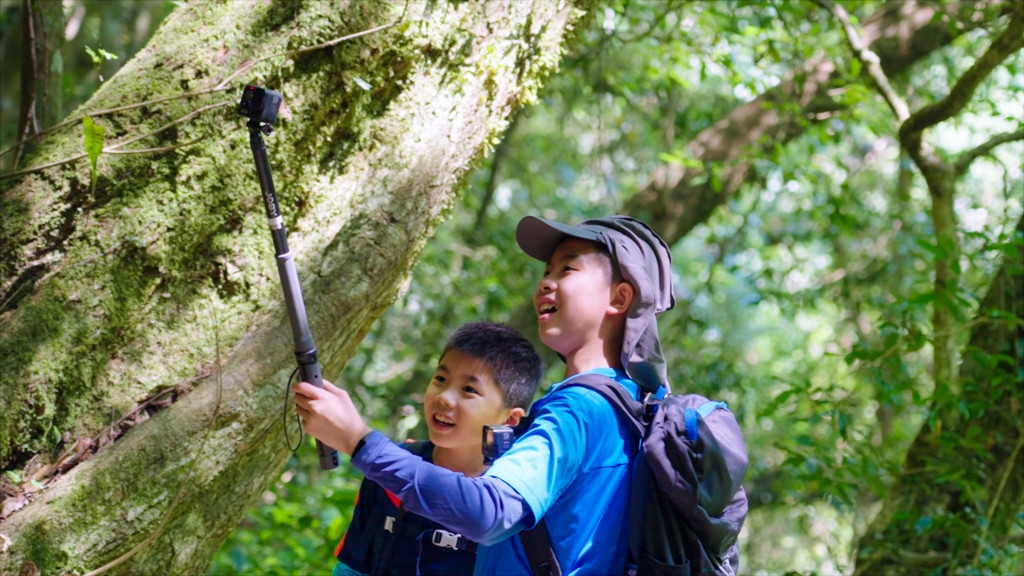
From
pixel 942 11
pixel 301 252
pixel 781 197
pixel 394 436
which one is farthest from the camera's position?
pixel 781 197

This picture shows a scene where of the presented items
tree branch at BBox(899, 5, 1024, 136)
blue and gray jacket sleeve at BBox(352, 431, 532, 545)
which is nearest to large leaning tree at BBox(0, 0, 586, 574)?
blue and gray jacket sleeve at BBox(352, 431, 532, 545)

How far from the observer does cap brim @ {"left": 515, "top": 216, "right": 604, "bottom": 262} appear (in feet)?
6.95

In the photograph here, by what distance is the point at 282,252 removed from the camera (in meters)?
1.87

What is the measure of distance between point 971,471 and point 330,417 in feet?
11.3

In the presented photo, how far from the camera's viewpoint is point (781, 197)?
435 inches

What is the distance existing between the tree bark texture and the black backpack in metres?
2.56

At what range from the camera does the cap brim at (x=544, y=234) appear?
212cm

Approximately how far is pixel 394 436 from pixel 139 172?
191 inches

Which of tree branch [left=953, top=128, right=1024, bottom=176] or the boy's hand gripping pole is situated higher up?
the boy's hand gripping pole

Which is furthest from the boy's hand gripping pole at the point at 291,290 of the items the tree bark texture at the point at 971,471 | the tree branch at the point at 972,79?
the tree branch at the point at 972,79

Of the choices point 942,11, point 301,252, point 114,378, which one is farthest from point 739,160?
point 114,378

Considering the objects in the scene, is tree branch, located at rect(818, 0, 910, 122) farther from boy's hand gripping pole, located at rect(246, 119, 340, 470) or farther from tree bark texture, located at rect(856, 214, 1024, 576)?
boy's hand gripping pole, located at rect(246, 119, 340, 470)

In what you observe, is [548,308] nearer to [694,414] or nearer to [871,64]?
[694,414]

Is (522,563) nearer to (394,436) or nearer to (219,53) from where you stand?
(219,53)
